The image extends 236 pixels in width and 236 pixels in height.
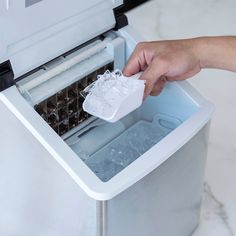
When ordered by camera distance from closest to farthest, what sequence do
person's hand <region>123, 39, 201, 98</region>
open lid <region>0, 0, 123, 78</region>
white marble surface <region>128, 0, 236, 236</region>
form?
open lid <region>0, 0, 123, 78</region>, person's hand <region>123, 39, 201, 98</region>, white marble surface <region>128, 0, 236, 236</region>

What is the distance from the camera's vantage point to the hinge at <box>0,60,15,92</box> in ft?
2.76

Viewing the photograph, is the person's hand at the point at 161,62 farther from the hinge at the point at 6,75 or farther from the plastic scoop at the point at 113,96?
the hinge at the point at 6,75

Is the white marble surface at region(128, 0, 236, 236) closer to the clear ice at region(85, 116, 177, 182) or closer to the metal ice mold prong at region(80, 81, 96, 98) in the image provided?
the clear ice at region(85, 116, 177, 182)

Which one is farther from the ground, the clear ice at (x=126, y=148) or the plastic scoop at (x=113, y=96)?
the plastic scoop at (x=113, y=96)

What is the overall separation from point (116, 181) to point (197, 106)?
0.67ft

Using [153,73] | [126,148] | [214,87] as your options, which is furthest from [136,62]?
[214,87]

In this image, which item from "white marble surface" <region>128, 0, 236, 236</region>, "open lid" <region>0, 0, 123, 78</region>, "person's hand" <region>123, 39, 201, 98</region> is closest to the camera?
"open lid" <region>0, 0, 123, 78</region>

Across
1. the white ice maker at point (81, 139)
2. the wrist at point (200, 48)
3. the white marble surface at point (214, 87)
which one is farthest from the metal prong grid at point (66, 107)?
the white marble surface at point (214, 87)

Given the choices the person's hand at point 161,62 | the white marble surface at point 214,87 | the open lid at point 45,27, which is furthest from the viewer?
the white marble surface at point 214,87

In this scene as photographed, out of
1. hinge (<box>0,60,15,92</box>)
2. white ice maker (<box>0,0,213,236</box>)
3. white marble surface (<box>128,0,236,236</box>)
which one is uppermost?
hinge (<box>0,60,15,92</box>)

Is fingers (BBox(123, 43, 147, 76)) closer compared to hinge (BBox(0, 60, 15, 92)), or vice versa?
hinge (BBox(0, 60, 15, 92))

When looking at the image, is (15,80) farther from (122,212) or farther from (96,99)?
(122,212)

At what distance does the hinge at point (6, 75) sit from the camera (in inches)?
33.1

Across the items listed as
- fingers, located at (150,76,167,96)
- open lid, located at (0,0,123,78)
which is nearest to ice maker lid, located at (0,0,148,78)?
open lid, located at (0,0,123,78)
